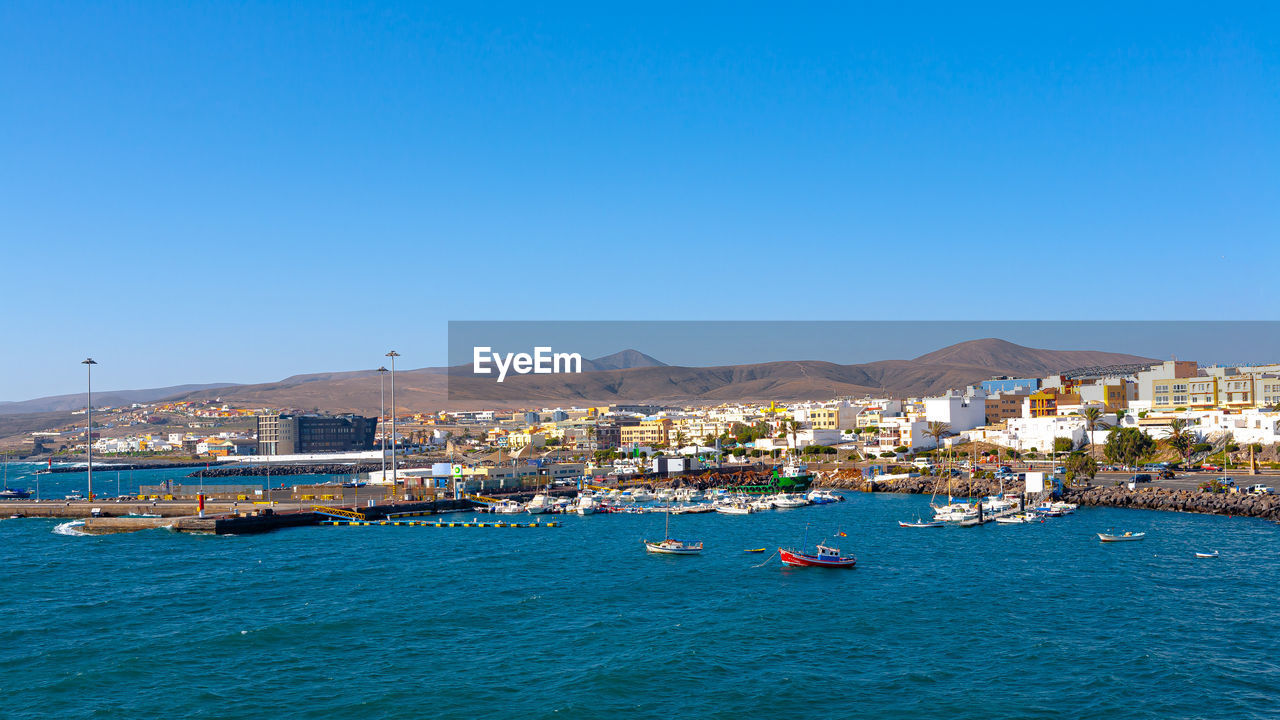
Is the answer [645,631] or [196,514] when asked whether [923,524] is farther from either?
[196,514]

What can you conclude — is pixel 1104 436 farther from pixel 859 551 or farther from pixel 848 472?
pixel 859 551

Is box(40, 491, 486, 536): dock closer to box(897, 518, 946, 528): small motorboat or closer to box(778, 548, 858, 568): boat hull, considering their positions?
box(897, 518, 946, 528): small motorboat

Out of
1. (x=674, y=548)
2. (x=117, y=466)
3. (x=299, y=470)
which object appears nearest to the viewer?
(x=674, y=548)

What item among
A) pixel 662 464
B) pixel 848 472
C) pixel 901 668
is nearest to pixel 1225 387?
pixel 848 472

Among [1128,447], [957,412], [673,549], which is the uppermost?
[957,412]

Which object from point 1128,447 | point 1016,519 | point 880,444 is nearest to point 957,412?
point 880,444

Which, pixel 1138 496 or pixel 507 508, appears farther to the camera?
pixel 507 508

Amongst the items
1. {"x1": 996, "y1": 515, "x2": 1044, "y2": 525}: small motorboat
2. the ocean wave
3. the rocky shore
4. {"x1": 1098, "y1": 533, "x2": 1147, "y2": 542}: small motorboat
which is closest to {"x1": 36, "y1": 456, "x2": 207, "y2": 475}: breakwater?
the ocean wave
